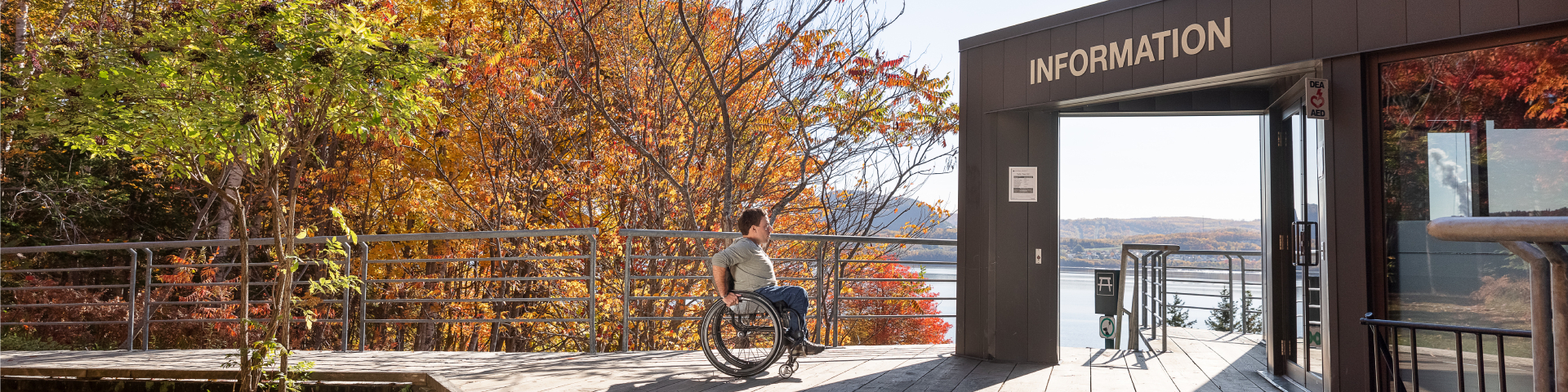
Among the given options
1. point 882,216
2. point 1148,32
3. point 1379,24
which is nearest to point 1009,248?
point 1148,32

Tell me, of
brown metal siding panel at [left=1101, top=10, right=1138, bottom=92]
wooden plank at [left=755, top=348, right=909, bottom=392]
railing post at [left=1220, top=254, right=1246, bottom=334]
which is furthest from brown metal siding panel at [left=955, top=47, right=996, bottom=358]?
railing post at [left=1220, top=254, right=1246, bottom=334]

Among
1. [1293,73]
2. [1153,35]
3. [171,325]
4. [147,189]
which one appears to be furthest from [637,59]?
[147,189]

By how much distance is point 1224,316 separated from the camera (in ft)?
26.3

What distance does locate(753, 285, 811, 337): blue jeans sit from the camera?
4.48 m

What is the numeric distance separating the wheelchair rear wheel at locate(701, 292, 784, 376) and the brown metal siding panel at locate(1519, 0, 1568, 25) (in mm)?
3399

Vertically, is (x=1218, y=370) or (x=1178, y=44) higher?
(x=1178, y=44)

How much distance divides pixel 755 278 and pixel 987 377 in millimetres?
1440

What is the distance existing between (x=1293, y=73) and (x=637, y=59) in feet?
21.3

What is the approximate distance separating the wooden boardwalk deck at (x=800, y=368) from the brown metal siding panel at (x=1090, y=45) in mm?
1678

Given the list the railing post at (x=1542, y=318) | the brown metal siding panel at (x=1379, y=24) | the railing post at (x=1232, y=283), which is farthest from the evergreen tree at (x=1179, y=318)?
the railing post at (x=1542, y=318)

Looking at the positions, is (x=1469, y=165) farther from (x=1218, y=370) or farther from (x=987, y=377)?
(x=987, y=377)

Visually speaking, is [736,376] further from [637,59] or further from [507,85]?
[507,85]

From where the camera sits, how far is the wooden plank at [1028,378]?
442 centimetres

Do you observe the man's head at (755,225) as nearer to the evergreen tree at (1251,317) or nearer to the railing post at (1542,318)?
the railing post at (1542,318)
